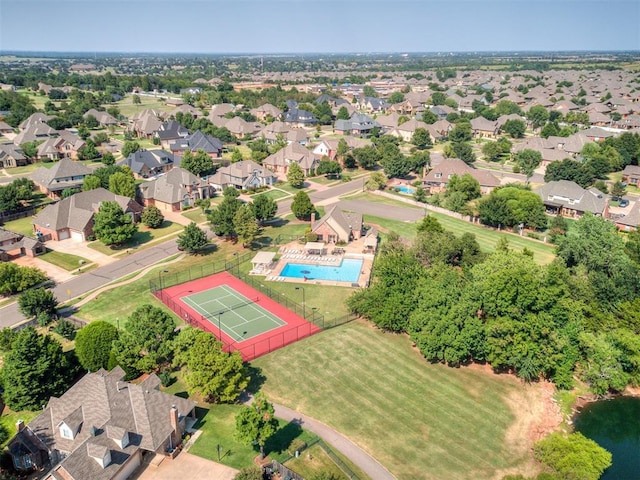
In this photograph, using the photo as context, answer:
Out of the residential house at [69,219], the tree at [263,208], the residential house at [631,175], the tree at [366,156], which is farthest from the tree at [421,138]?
the residential house at [69,219]

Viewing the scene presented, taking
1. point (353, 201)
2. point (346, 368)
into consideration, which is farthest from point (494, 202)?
point (346, 368)

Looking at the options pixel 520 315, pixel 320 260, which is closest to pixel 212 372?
pixel 520 315

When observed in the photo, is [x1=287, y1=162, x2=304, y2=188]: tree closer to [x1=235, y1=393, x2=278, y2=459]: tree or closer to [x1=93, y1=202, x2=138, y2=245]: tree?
[x1=93, y1=202, x2=138, y2=245]: tree

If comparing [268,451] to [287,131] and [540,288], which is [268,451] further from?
[287,131]

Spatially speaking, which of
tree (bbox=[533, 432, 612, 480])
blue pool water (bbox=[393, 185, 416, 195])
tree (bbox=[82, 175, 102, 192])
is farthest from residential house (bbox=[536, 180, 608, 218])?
tree (bbox=[82, 175, 102, 192])

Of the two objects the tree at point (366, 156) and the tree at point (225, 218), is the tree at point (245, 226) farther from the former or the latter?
the tree at point (366, 156)

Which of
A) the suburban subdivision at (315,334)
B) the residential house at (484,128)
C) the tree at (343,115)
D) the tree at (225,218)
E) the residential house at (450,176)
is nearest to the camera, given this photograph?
the suburban subdivision at (315,334)

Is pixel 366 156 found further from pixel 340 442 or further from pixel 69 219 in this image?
pixel 340 442
